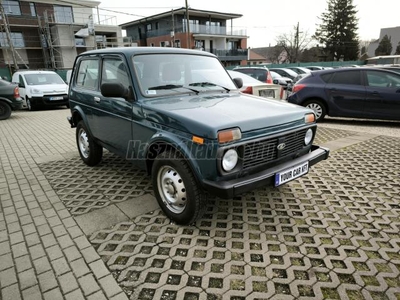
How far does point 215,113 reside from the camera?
291 cm

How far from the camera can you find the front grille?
9.23 feet

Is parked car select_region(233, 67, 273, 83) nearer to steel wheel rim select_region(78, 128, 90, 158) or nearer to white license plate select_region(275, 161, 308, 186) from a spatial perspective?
steel wheel rim select_region(78, 128, 90, 158)

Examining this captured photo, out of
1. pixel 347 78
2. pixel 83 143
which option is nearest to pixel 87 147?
pixel 83 143

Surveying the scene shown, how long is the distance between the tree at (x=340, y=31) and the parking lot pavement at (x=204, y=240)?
5513cm

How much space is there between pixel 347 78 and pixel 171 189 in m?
7.31

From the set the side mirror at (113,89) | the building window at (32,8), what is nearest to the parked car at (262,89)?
the side mirror at (113,89)

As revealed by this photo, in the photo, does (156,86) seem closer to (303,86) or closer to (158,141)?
(158,141)

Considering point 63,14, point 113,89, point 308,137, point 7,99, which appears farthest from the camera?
point 63,14

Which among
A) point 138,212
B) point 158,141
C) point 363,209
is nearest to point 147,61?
point 158,141

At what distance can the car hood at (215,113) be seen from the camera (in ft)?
8.80

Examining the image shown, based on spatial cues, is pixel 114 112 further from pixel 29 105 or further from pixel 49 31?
pixel 49 31

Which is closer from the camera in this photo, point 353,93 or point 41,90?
point 353,93

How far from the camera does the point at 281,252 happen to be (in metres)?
2.73

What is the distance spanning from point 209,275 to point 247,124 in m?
1.48
